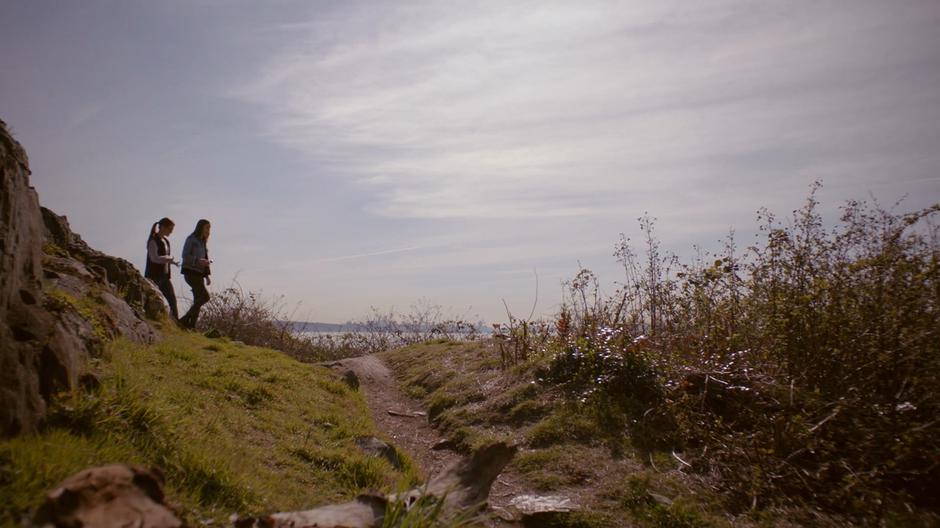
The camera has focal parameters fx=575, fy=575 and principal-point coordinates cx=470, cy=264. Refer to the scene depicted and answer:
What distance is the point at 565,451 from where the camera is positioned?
20.0 ft

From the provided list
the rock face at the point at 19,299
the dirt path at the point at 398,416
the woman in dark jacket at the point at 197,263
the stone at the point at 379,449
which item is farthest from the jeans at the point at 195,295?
the rock face at the point at 19,299

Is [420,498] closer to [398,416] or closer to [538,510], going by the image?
[538,510]

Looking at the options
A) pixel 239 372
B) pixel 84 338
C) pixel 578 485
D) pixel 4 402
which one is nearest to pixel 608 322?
pixel 578 485

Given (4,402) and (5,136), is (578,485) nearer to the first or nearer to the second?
(4,402)

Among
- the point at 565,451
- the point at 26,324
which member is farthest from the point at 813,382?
the point at 26,324

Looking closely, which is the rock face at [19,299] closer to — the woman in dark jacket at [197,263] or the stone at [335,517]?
the stone at [335,517]

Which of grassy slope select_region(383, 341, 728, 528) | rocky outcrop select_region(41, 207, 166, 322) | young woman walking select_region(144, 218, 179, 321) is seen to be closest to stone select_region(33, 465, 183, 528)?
grassy slope select_region(383, 341, 728, 528)

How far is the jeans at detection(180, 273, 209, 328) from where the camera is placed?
11656 millimetres

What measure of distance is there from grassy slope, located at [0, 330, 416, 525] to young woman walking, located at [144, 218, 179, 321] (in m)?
4.19

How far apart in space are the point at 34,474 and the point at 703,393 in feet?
17.7

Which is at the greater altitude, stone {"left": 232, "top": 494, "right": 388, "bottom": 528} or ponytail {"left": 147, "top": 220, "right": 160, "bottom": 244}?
ponytail {"left": 147, "top": 220, "right": 160, "bottom": 244}

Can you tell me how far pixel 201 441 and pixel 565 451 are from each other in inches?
142

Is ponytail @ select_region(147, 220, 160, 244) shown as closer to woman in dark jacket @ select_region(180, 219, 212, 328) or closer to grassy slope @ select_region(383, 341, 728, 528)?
woman in dark jacket @ select_region(180, 219, 212, 328)

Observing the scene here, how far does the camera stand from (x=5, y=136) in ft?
12.5
